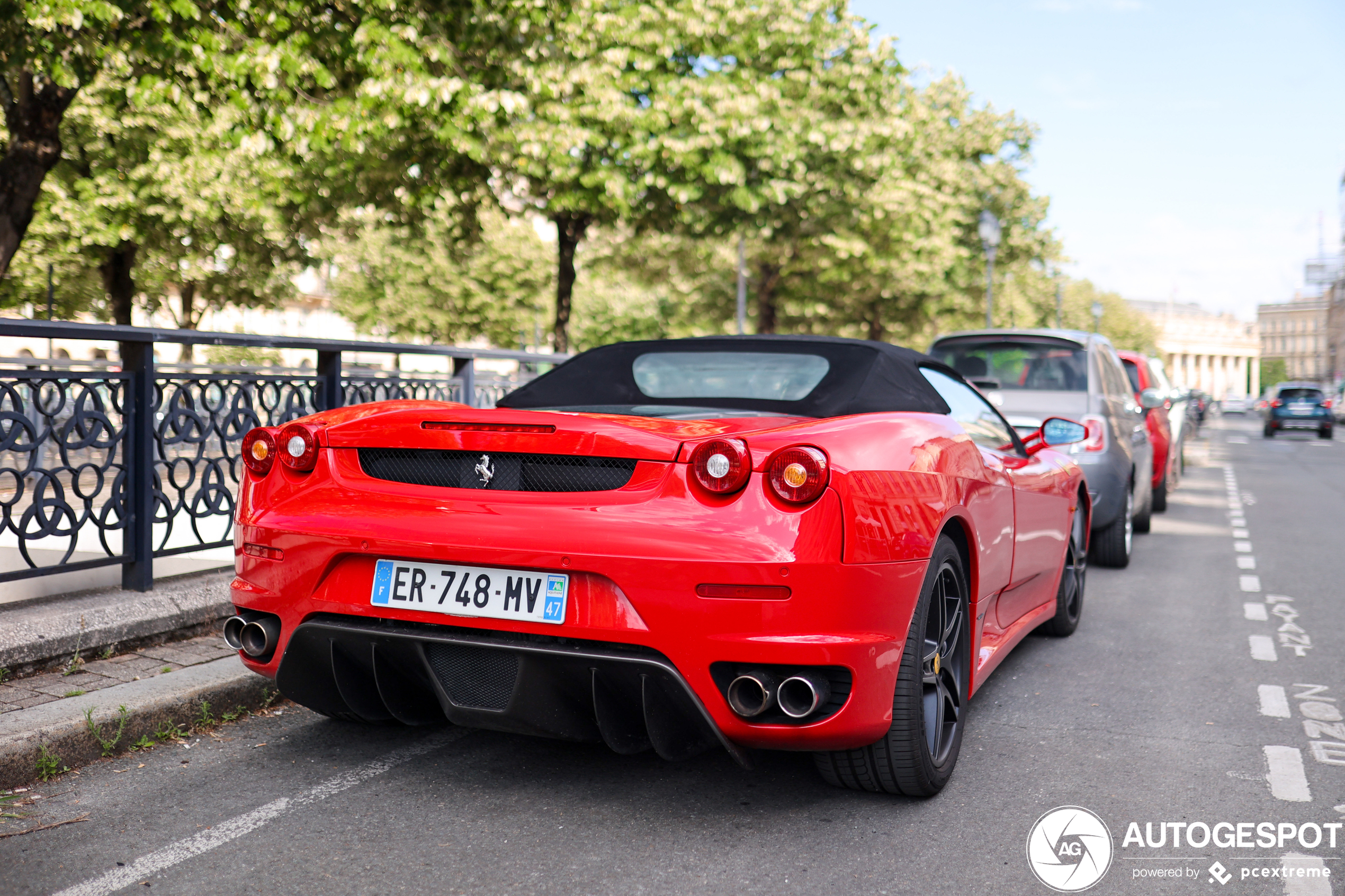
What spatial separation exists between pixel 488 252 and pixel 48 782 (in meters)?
41.9

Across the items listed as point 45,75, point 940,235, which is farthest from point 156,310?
point 45,75

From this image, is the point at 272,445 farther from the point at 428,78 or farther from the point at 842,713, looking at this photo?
the point at 428,78

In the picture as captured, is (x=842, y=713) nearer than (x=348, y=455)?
Yes

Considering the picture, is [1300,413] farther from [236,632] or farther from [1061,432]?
[236,632]

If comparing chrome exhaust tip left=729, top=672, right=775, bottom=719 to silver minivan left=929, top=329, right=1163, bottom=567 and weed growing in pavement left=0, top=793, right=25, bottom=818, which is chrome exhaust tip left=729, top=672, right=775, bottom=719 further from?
silver minivan left=929, top=329, right=1163, bottom=567

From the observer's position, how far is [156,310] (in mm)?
31359

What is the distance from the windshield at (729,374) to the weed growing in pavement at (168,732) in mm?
1980

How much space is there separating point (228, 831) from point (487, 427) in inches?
50.6

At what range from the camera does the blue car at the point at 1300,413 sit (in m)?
39.9

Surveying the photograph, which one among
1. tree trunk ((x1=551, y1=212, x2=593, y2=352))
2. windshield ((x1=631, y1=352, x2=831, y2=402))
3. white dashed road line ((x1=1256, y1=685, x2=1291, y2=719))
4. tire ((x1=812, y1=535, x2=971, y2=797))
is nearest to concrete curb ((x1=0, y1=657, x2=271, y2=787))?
windshield ((x1=631, y1=352, x2=831, y2=402))

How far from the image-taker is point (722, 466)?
10.4 feet

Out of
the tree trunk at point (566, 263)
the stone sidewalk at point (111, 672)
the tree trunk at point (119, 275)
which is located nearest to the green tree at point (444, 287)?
the tree trunk at point (119, 275)

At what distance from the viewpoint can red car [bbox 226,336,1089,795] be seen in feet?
10.2

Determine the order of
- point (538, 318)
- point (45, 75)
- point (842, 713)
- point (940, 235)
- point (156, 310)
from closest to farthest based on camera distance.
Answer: point (842, 713), point (45, 75), point (940, 235), point (156, 310), point (538, 318)
